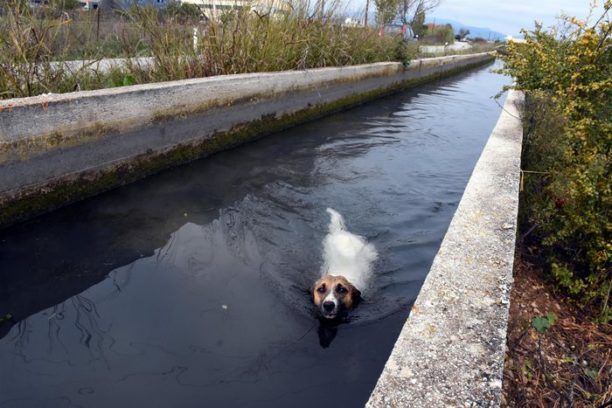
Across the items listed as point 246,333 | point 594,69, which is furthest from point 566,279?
point 246,333

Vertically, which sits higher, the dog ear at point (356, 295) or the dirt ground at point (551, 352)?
the dirt ground at point (551, 352)

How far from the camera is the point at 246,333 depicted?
3.45m

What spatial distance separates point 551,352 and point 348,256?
2.18m

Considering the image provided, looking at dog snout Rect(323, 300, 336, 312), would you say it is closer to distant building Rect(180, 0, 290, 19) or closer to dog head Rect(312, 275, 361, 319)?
dog head Rect(312, 275, 361, 319)

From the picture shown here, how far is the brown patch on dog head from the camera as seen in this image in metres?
3.90

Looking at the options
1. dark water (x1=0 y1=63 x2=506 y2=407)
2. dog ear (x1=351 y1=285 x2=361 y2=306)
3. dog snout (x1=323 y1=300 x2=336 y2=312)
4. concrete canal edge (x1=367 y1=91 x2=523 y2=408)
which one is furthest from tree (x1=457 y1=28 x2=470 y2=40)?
dog snout (x1=323 y1=300 x2=336 y2=312)

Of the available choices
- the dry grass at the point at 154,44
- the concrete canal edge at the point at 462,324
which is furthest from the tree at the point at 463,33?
the concrete canal edge at the point at 462,324

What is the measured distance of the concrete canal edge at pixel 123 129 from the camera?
4.55 metres

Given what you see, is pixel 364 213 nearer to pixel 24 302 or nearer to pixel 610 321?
pixel 610 321

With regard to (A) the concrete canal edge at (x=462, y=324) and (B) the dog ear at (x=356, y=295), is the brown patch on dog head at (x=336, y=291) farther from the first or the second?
(A) the concrete canal edge at (x=462, y=324)

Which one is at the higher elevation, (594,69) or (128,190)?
(594,69)

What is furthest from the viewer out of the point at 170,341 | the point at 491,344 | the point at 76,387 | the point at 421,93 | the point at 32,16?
the point at 421,93

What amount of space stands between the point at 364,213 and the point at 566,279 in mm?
2736

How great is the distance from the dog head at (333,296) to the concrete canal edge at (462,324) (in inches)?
43.8
